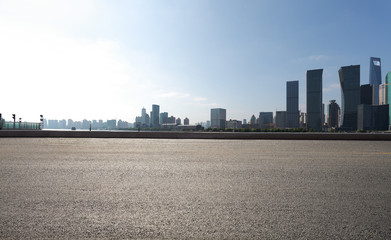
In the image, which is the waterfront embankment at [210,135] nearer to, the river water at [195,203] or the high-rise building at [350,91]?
the river water at [195,203]

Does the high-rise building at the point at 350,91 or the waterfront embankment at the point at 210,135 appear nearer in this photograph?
the waterfront embankment at the point at 210,135

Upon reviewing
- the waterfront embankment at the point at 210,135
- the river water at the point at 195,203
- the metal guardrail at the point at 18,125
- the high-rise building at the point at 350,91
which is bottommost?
the river water at the point at 195,203

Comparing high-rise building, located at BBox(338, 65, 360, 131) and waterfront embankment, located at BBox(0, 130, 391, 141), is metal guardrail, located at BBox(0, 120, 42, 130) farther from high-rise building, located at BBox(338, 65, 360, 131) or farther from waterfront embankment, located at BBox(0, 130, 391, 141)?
high-rise building, located at BBox(338, 65, 360, 131)

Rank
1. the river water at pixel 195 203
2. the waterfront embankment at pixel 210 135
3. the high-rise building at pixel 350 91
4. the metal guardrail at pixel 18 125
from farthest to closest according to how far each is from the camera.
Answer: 1. the high-rise building at pixel 350 91
2. the metal guardrail at pixel 18 125
3. the waterfront embankment at pixel 210 135
4. the river water at pixel 195 203

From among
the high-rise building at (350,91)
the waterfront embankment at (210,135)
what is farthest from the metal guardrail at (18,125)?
the high-rise building at (350,91)

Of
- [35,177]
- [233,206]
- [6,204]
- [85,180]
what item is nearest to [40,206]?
[6,204]

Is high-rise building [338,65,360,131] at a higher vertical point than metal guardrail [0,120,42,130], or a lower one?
higher

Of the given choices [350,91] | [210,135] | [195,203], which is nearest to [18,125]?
[210,135]

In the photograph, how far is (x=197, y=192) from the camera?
3.42 m

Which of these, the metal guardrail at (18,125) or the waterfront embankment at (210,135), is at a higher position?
the metal guardrail at (18,125)

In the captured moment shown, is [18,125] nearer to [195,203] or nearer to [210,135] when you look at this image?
[210,135]

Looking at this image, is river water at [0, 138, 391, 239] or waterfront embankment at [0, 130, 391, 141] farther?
waterfront embankment at [0, 130, 391, 141]

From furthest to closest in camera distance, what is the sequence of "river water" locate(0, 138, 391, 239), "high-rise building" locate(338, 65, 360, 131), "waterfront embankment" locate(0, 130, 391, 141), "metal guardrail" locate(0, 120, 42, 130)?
"high-rise building" locate(338, 65, 360, 131) < "metal guardrail" locate(0, 120, 42, 130) < "waterfront embankment" locate(0, 130, 391, 141) < "river water" locate(0, 138, 391, 239)

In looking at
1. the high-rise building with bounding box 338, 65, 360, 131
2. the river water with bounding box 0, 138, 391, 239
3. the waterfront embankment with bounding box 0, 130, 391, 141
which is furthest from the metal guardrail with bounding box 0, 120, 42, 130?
the high-rise building with bounding box 338, 65, 360, 131
